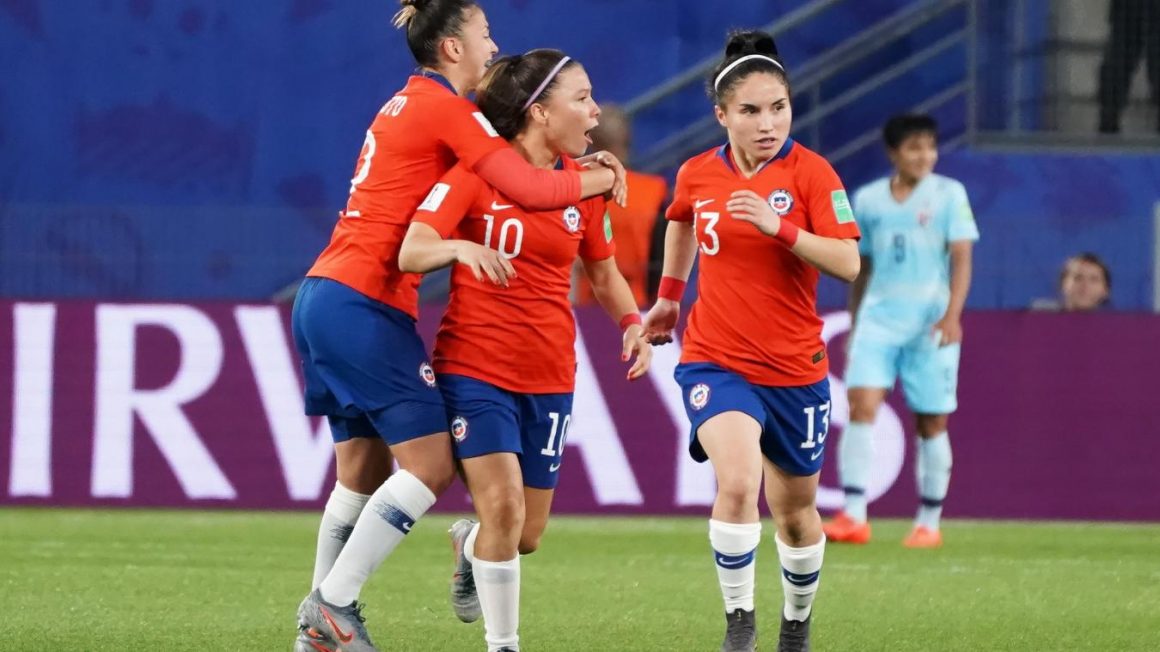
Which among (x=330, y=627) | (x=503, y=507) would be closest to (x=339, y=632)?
(x=330, y=627)

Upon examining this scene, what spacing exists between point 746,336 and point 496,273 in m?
1.10

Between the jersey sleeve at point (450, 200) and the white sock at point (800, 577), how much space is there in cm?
150

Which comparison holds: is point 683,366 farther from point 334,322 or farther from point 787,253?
point 334,322

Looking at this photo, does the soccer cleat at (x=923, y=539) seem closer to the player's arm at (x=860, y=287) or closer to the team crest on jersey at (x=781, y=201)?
the player's arm at (x=860, y=287)

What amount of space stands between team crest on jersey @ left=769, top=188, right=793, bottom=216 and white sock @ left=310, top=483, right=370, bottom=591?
155 centimetres

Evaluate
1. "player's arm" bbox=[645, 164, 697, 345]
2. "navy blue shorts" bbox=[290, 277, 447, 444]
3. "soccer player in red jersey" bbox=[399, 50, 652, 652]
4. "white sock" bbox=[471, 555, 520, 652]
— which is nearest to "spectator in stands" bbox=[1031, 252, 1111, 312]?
"player's arm" bbox=[645, 164, 697, 345]

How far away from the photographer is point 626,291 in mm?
6789

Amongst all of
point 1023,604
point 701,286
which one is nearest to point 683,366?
point 701,286

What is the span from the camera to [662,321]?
22.8 feet

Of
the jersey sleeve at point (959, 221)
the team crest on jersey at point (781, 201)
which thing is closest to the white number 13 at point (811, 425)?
the team crest on jersey at point (781, 201)

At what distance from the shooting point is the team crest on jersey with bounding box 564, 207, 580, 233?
6.28m

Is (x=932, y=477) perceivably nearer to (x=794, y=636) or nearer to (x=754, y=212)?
(x=794, y=636)

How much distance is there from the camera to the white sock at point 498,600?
19.4 ft

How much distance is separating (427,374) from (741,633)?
1.22 metres
